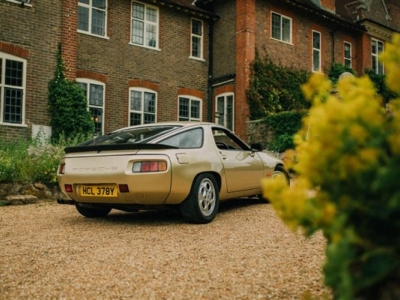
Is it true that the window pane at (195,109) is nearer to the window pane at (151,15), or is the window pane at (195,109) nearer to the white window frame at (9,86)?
the window pane at (151,15)

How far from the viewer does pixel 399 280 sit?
1190 millimetres

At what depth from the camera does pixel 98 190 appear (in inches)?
219

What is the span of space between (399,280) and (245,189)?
18.7 feet

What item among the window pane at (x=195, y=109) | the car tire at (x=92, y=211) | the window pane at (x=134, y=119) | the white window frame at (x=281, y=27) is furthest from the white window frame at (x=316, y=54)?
the car tire at (x=92, y=211)

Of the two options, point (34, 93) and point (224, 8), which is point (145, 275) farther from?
point (224, 8)

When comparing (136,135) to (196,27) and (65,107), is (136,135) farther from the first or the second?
(196,27)

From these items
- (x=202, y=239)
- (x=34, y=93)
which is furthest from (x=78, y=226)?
(x=34, y=93)

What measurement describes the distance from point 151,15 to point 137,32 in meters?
0.98

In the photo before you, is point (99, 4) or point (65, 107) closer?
point (65, 107)

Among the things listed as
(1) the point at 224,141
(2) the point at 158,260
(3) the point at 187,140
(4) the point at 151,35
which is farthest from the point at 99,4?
(2) the point at 158,260

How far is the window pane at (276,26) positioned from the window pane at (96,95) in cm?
810

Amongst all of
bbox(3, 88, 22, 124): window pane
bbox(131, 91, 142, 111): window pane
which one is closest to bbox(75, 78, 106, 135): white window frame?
bbox(131, 91, 142, 111): window pane

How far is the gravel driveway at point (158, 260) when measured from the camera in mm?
3027

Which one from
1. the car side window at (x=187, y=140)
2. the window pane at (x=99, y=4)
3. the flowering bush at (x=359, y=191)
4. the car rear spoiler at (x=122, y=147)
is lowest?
the flowering bush at (x=359, y=191)
